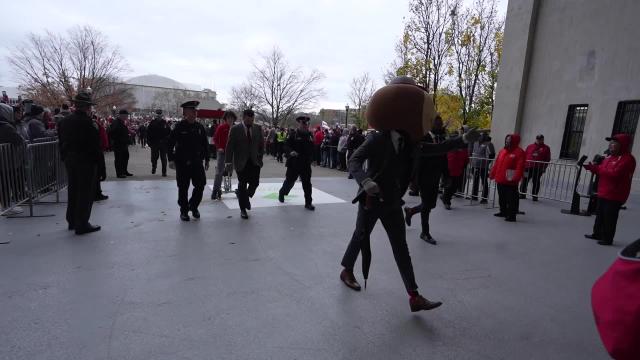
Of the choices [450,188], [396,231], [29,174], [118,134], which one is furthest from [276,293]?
[118,134]

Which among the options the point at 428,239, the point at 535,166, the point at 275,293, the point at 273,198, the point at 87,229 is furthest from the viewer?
the point at 535,166

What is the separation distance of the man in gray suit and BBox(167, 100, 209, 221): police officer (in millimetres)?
558

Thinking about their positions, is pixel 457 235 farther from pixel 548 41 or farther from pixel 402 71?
pixel 402 71

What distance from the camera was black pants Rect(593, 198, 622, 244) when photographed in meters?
5.96

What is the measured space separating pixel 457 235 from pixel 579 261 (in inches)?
65.7

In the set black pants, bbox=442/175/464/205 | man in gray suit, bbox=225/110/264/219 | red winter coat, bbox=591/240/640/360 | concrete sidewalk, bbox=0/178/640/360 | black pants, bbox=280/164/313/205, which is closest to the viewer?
red winter coat, bbox=591/240/640/360

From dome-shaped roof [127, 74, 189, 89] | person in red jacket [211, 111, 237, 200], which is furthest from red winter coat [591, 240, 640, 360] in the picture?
dome-shaped roof [127, 74, 189, 89]

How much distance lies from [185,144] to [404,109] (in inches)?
168

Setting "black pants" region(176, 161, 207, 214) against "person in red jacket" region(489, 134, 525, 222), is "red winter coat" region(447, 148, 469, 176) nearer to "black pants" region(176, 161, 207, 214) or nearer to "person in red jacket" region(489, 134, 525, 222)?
"person in red jacket" region(489, 134, 525, 222)

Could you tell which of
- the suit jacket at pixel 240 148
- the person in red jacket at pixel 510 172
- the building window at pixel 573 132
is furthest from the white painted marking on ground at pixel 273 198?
the building window at pixel 573 132

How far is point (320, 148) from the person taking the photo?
18109mm

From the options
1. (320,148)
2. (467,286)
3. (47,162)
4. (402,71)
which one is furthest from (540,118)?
(47,162)

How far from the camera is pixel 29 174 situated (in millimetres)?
6531

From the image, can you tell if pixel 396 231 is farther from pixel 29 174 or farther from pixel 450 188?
pixel 29 174
